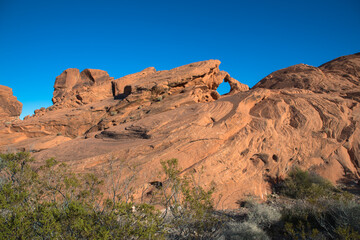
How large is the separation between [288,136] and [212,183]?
7.65 m

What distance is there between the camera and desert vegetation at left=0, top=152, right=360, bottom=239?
15.4ft

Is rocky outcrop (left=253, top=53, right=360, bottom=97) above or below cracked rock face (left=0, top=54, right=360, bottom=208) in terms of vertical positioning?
above

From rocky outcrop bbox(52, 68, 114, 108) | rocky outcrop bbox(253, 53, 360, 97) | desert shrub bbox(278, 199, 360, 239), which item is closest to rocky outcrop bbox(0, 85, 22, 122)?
rocky outcrop bbox(52, 68, 114, 108)

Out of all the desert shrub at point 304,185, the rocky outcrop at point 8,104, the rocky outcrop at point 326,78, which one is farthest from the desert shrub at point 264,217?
the rocky outcrop at point 8,104

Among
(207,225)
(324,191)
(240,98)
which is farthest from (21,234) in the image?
(240,98)

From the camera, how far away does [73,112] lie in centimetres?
2233

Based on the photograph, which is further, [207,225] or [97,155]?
[97,155]

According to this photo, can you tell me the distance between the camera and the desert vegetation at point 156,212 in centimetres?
470

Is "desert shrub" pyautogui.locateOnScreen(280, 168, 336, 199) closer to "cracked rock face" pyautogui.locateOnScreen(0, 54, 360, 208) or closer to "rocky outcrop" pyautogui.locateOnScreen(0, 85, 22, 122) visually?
"cracked rock face" pyautogui.locateOnScreen(0, 54, 360, 208)

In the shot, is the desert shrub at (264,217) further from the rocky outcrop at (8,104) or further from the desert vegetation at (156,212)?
the rocky outcrop at (8,104)

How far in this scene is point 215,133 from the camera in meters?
12.7

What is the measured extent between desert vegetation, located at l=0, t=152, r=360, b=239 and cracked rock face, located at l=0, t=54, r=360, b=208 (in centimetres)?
129

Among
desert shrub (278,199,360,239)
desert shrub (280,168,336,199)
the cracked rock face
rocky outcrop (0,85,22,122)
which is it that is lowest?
desert shrub (278,199,360,239)

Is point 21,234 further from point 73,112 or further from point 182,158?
point 73,112
